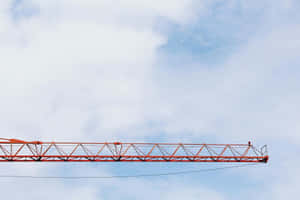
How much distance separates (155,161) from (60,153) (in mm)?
18201

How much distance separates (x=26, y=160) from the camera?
7744cm

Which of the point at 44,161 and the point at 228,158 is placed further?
the point at 228,158

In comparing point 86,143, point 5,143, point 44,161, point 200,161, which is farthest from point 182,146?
point 5,143

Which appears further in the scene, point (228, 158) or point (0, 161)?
point (228, 158)

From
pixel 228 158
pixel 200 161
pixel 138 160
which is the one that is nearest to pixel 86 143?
pixel 138 160

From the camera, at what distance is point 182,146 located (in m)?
80.8

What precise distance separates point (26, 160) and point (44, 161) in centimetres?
338

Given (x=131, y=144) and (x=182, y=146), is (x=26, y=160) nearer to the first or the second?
(x=131, y=144)

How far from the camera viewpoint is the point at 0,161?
77.2 metres

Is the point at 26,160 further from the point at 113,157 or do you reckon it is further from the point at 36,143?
the point at 113,157

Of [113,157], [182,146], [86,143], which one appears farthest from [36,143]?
[182,146]

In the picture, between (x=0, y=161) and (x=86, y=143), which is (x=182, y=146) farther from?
(x=0, y=161)

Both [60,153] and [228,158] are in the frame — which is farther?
[228,158]

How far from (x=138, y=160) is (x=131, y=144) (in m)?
3.39
